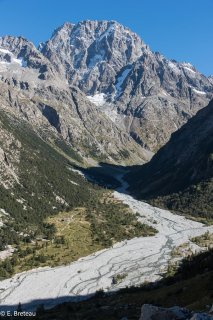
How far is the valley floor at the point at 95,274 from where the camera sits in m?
93.4

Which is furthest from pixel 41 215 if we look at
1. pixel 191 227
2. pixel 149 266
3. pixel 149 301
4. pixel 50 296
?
pixel 149 301

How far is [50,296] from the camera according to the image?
93.8 m

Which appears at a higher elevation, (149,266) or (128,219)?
(128,219)

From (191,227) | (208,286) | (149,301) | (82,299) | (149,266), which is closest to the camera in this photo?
(208,286)

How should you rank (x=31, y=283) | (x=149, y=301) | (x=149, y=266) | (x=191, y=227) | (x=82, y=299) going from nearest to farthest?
(x=149, y=301)
(x=82, y=299)
(x=31, y=283)
(x=149, y=266)
(x=191, y=227)

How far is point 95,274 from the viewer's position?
353 feet

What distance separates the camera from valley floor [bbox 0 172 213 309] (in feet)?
307

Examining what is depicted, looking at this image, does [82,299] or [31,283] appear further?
[31,283]

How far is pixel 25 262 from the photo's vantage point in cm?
11756

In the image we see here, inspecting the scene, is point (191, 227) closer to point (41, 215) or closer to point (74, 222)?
point (74, 222)

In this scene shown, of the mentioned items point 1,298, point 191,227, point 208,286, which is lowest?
point 1,298

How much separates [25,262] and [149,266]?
31.5m

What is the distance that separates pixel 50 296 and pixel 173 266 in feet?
101

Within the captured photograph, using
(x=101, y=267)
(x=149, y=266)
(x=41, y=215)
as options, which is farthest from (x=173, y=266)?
(x=41, y=215)
